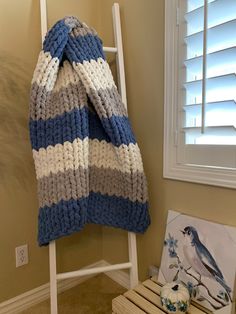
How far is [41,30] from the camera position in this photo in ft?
3.69

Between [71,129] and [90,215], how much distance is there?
37cm

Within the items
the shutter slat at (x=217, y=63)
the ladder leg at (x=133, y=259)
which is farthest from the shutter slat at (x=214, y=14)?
the ladder leg at (x=133, y=259)

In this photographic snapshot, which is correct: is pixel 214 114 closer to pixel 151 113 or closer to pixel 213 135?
pixel 213 135

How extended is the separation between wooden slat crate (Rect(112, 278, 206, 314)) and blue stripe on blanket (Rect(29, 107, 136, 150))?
59cm

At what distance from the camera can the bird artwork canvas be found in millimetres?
A: 851

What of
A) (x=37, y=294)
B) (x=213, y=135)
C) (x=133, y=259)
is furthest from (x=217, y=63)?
(x=37, y=294)

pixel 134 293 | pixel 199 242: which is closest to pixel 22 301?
pixel 134 293

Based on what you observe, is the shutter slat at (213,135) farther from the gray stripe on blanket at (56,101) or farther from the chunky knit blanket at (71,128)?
the gray stripe on blanket at (56,101)

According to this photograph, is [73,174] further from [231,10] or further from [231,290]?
[231,10]

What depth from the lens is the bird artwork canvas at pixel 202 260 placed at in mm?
851

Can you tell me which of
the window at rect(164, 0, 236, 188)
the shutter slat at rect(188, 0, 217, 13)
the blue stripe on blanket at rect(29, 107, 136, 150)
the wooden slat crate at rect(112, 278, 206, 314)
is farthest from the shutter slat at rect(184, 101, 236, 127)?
the wooden slat crate at rect(112, 278, 206, 314)

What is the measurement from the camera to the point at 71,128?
3.12 feet

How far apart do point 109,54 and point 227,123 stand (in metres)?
0.74

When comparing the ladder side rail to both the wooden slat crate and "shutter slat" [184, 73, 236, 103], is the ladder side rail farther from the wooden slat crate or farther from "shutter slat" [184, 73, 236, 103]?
"shutter slat" [184, 73, 236, 103]
